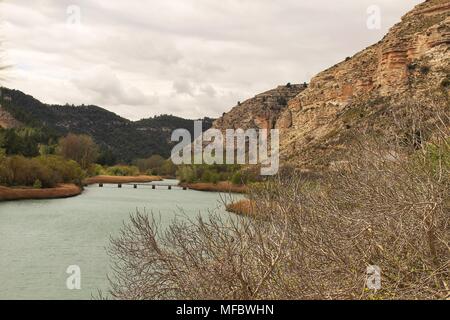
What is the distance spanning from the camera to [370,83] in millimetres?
84375

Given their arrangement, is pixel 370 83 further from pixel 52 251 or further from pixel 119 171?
pixel 52 251

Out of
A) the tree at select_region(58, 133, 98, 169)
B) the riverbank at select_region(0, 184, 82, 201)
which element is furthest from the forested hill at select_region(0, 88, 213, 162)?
the riverbank at select_region(0, 184, 82, 201)

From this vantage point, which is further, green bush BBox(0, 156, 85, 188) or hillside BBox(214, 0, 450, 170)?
hillside BBox(214, 0, 450, 170)

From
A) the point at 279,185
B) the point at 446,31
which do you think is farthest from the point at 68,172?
the point at 279,185

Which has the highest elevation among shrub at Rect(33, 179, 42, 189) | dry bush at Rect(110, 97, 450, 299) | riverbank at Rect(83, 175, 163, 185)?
dry bush at Rect(110, 97, 450, 299)

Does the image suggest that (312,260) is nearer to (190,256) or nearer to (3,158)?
(190,256)

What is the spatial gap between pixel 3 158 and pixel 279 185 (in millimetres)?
58559

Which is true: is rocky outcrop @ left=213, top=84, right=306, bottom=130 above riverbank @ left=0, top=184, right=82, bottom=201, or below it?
above

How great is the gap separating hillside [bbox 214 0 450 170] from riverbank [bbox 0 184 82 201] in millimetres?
30527

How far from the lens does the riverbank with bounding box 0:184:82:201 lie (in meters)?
57.5

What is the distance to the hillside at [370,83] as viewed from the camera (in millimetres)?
62781

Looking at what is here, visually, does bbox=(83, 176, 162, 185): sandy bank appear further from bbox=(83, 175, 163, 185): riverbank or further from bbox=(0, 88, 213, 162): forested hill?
bbox=(0, 88, 213, 162): forested hill

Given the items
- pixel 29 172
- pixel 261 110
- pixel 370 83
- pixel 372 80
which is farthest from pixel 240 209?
pixel 261 110

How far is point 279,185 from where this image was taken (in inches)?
442
